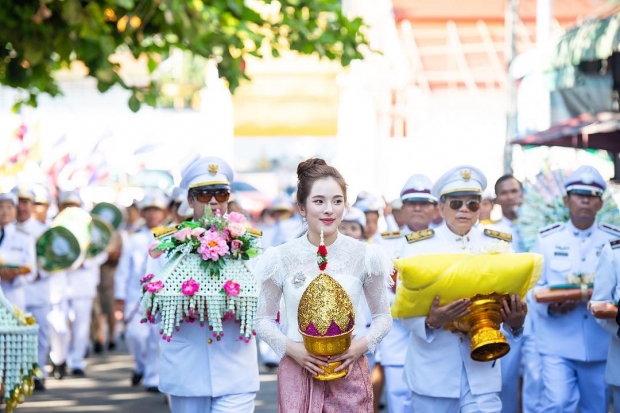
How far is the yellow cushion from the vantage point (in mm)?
6773

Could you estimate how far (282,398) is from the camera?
18.5 feet

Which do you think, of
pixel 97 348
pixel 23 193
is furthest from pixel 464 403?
pixel 97 348

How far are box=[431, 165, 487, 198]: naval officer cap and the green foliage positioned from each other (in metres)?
3.10

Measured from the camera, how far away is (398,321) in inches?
356

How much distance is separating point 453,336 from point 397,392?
2.07 m

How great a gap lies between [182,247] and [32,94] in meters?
5.96

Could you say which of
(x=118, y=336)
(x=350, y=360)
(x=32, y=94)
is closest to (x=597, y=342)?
(x=350, y=360)

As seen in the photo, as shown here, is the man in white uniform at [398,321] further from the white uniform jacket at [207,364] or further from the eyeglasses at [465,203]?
the white uniform jacket at [207,364]

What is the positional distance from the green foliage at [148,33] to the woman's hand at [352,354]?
449 cm

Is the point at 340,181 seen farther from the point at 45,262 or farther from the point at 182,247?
the point at 45,262

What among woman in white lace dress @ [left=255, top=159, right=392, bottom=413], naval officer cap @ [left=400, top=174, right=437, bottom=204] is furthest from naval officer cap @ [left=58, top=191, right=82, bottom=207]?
woman in white lace dress @ [left=255, top=159, right=392, bottom=413]

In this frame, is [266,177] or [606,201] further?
[266,177]

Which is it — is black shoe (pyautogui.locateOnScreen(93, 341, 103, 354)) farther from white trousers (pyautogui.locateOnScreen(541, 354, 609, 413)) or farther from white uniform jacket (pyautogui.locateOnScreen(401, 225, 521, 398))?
white uniform jacket (pyautogui.locateOnScreen(401, 225, 521, 398))

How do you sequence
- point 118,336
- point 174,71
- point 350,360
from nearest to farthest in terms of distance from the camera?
point 350,360, point 118,336, point 174,71
